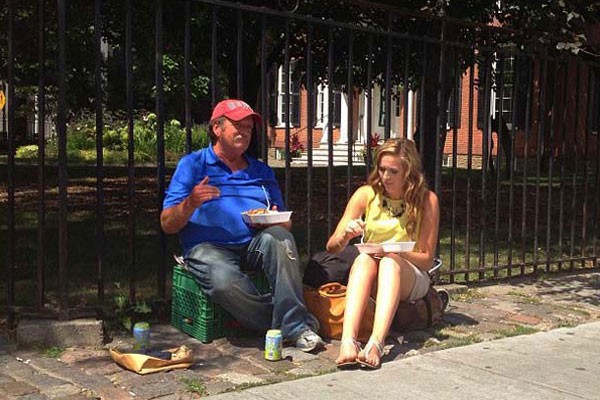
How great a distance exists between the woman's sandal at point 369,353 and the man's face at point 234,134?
4.54 ft

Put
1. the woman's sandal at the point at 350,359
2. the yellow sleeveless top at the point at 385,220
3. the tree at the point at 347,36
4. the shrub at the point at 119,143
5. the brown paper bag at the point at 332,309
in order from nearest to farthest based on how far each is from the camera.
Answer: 1. the woman's sandal at the point at 350,359
2. the brown paper bag at the point at 332,309
3. the yellow sleeveless top at the point at 385,220
4. the tree at the point at 347,36
5. the shrub at the point at 119,143

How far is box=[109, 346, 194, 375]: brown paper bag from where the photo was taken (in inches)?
159

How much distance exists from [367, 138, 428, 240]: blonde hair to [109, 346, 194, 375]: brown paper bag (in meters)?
1.58

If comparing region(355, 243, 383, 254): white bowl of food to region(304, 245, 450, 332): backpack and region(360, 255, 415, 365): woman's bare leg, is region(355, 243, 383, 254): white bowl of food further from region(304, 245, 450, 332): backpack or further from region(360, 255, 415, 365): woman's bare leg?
region(304, 245, 450, 332): backpack

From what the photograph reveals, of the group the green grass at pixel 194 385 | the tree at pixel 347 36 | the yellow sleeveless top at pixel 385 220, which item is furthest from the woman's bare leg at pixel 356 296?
the tree at pixel 347 36

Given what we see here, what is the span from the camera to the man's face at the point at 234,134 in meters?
4.62

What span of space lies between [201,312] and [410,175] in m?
1.52

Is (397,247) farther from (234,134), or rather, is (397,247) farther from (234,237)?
(234,134)

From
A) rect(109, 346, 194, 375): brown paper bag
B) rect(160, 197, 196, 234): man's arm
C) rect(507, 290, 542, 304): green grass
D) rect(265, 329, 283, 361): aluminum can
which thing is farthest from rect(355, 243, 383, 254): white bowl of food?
rect(507, 290, 542, 304): green grass

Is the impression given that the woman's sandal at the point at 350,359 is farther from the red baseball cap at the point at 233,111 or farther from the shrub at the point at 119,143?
the shrub at the point at 119,143

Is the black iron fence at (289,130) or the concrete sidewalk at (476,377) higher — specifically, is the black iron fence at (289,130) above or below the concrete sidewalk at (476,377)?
above

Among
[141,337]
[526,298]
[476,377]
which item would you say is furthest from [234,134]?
[526,298]

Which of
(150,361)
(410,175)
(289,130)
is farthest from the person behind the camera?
(289,130)

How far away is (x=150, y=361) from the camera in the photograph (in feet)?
13.4
